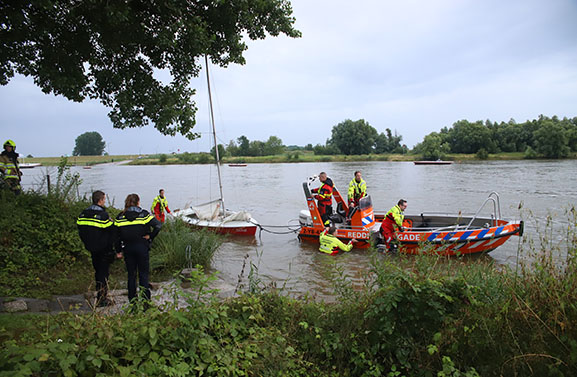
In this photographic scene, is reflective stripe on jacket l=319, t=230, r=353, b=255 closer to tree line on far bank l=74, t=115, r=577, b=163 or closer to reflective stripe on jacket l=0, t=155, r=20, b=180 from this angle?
reflective stripe on jacket l=0, t=155, r=20, b=180

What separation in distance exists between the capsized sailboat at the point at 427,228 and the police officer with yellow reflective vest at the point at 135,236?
5.48 metres

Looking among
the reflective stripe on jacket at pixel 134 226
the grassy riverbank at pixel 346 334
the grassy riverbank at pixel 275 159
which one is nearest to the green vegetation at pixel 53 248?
the reflective stripe on jacket at pixel 134 226

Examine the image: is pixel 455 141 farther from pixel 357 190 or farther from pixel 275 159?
pixel 357 190

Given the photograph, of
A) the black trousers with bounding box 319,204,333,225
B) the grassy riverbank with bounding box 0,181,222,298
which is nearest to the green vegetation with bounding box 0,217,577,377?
the grassy riverbank with bounding box 0,181,222,298

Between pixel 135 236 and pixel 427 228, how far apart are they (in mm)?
8368

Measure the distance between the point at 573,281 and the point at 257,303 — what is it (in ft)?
9.86

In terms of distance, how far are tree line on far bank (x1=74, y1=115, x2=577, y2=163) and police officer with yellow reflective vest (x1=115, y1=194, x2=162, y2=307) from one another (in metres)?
48.2

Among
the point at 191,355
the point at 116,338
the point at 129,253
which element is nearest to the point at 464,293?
the point at 191,355

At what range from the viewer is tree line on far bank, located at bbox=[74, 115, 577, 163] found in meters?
71.4

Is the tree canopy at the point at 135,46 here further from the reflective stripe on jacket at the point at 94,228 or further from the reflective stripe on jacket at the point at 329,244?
the reflective stripe on jacket at the point at 329,244

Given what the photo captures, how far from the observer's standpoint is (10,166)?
9.57 metres

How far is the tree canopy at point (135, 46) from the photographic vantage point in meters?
6.33

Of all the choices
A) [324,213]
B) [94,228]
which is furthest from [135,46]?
[324,213]

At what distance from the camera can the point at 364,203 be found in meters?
12.2
